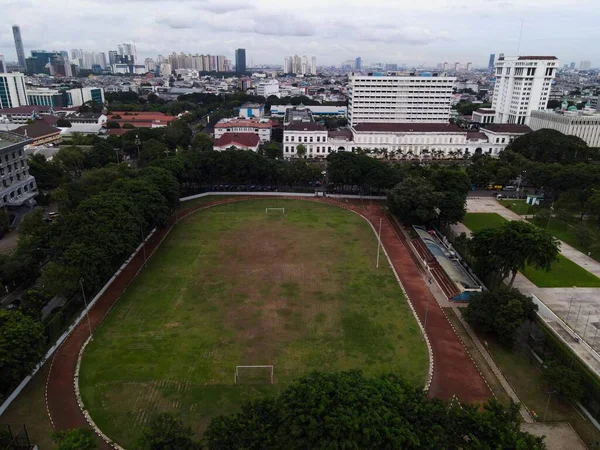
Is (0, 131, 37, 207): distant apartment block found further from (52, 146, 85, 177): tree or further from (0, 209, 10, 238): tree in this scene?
(52, 146, 85, 177): tree

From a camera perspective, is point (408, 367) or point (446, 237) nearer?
point (408, 367)

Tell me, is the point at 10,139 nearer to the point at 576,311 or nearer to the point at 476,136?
the point at 576,311

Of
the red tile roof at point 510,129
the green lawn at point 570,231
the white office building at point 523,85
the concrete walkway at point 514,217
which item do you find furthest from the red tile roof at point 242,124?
the green lawn at point 570,231

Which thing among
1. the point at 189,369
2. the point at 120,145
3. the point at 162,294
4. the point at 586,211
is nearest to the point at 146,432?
the point at 189,369

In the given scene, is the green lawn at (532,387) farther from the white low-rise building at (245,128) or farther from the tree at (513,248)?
the white low-rise building at (245,128)

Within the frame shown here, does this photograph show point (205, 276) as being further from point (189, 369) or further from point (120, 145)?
point (120, 145)

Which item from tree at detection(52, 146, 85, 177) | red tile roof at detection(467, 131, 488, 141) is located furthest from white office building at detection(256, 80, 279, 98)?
tree at detection(52, 146, 85, 177)
